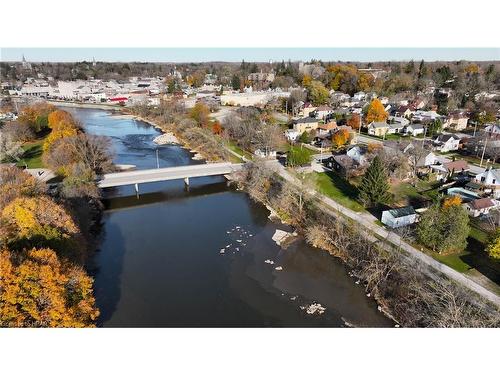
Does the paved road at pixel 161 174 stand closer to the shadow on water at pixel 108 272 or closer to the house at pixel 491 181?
the shadow on water at pixel 108 272

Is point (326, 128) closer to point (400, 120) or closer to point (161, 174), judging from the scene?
point (400, 120)

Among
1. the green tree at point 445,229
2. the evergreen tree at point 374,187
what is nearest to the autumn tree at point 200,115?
the evergreen tree at point 374,187

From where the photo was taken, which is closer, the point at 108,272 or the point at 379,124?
the point at 108,272

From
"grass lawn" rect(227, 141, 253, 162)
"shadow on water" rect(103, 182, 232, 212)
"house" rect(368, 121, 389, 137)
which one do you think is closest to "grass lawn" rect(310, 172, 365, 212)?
"shadow on water" rect(103, 182, 232, 212)

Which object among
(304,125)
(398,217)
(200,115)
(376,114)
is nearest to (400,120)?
(376,114)

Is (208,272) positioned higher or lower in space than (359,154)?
lower

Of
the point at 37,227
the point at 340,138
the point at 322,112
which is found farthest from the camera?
the point at 322,112
